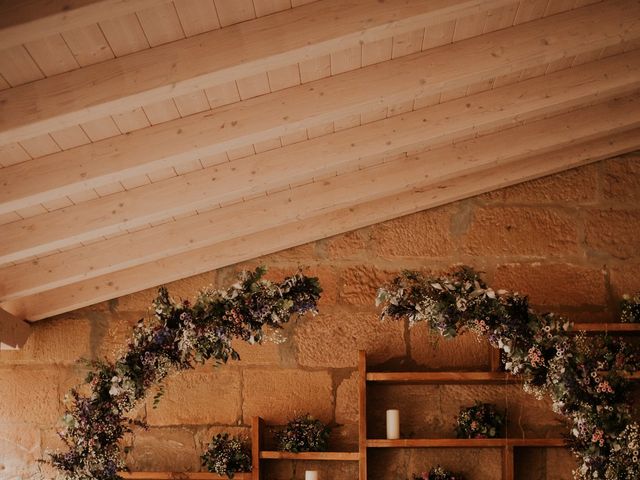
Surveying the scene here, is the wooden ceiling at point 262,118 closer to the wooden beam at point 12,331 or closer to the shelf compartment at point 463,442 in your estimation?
the wooden beam at point 12,331

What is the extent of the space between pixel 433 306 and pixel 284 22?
215cm

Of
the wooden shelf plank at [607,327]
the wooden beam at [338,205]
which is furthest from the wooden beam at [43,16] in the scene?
the wooden shelf plank at [607,327]

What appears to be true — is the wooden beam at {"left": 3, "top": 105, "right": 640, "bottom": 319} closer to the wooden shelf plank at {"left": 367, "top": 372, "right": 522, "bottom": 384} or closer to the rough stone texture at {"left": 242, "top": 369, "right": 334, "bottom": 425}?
the rough stone texture at {"left": 242, "top": 369, "right": 334, "bottom": 425}

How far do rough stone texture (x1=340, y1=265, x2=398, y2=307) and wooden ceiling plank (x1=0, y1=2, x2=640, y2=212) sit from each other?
202 cm

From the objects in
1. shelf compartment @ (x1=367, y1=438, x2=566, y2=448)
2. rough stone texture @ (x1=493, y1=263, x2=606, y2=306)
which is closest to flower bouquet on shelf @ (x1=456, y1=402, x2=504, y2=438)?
shelf compartment @ (x1=367, y1=438, x2=566, y2=448)

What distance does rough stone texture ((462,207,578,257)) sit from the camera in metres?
5.57

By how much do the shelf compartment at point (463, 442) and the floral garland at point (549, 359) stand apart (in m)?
0.35

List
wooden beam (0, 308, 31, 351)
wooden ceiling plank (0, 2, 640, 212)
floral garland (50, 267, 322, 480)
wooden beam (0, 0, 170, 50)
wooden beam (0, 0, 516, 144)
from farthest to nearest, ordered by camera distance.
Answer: wooden beam (0, 308, 31, 351) < floral garland (50, 267, 322, 480) < wooden ceiling plank (0, 2, 640, 212) < wooden beam (0, 0, 516, 144) < wooden beam (0, 0, 170, 50)

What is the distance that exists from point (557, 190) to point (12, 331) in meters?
3.59

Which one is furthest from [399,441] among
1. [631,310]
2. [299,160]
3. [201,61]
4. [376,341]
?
[201,61]

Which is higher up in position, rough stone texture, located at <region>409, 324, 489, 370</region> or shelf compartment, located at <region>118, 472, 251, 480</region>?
rough stone texture, located at <region>409, 324, 489, 370</region>

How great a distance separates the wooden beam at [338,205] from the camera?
4.73 meters

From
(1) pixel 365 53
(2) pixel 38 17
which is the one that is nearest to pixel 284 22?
(1) pixel 365 53

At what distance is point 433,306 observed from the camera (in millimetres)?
4629
